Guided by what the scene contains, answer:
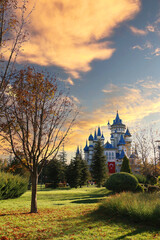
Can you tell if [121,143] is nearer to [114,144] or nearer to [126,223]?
[114,144]

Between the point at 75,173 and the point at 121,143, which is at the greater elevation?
the point at 121,143

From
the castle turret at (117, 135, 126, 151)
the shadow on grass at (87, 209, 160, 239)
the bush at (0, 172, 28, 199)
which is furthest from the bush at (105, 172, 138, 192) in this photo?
the castle turret at (117, 135, 126, 151)

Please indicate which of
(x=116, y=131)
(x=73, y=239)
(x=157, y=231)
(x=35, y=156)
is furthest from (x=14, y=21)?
(x=116, y=131)

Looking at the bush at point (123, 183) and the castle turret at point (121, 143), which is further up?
the castle turret at point (121, 143)

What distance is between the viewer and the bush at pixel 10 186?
16.2 metres

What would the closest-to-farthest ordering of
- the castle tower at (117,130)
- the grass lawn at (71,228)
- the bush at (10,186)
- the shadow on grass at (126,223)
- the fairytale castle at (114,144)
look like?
the grass lawn at (71,228)
the shadow on grass at (126,223)
the bush at (10,186)
the fairytale castle at (114,144)
the castle tower at (117,130)

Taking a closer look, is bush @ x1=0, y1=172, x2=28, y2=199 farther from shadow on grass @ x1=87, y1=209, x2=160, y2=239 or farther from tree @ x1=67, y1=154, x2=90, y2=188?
tree @ x1=67, y1=154, x2=90, y2=188

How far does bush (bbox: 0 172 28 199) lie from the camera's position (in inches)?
639

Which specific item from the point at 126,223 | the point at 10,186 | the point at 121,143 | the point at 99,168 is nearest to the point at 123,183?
the point at 10,186

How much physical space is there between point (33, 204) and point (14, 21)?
29.7 feet

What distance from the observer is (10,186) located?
17.0 meters

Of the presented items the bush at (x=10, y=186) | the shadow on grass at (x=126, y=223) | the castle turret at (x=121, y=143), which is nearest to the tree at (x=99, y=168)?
the bush at (x=10, y=186)

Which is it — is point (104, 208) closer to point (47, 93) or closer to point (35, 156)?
point (35, 156)

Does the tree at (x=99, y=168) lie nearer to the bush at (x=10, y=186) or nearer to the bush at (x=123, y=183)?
the bush at (x=123, y=183)
